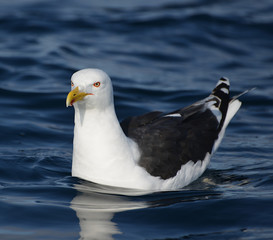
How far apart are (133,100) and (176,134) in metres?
4.13

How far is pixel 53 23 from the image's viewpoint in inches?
658

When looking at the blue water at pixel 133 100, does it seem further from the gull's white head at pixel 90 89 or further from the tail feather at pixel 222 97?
the gull's white head at pixel 90 89

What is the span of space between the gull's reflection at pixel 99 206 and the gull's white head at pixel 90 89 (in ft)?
3.22

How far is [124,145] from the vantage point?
7043 millimetres

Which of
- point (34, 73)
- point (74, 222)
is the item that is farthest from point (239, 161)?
point (34, 73)

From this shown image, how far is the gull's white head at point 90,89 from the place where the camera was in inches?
256

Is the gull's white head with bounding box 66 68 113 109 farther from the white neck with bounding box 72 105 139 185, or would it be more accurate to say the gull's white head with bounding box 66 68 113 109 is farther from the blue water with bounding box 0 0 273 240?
the blue water with bounding box 0 0 273 240

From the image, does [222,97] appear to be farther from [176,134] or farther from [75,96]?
[75,96]

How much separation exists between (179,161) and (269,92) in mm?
5279

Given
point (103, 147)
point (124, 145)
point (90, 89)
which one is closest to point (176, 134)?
point (124, 145)

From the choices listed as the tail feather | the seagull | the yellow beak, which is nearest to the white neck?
the seagull

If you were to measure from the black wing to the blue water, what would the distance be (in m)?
0.37

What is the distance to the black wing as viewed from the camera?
7.28m

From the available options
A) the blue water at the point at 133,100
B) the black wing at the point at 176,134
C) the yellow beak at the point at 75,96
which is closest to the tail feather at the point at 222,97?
the black wing at the point at 176,134
